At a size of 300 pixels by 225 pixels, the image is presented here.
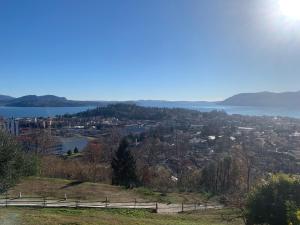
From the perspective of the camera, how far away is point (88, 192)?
33156 millimetres

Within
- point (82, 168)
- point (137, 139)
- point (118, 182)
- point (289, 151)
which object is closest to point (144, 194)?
point (118, 182)

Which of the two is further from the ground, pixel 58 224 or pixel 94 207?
pixel 58 224

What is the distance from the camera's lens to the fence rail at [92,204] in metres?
26.9

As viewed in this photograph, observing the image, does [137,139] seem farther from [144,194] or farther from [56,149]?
[144,194]

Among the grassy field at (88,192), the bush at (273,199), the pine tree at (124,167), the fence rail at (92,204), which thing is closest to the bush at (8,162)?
the fence rail at (92,204)

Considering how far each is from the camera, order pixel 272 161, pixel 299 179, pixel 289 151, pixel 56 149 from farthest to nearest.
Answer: pixel 56 149 → pixel 289 151 → pixel 272 161 → pixel 299 179

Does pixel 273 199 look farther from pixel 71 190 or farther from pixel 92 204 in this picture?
pixel 71 190

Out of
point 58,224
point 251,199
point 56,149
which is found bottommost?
point 56,149

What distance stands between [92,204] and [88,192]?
4626 millimetres

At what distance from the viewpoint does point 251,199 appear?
15.3 metres

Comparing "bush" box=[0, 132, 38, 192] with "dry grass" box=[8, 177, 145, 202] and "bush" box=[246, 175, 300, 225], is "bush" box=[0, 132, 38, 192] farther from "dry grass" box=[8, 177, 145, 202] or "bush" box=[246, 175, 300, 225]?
"dry grass" box=[8, 177, 145, 202]

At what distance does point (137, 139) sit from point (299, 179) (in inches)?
3532

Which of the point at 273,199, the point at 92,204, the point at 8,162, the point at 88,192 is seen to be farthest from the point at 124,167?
the point at 273,199

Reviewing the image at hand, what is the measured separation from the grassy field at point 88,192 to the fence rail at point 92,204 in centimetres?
157
